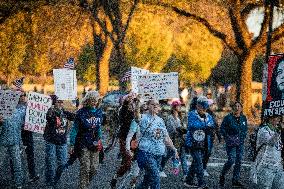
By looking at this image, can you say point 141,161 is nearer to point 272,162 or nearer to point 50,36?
point 272,162

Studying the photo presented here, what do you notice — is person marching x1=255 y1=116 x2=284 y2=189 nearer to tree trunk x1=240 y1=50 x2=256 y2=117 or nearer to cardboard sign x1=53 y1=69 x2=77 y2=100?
cardboard sign x1=53 y1=69 x2=77 y2=100

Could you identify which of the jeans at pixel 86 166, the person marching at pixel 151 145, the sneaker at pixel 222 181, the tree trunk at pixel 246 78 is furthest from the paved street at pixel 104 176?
the tree trunk at pixel 246 78

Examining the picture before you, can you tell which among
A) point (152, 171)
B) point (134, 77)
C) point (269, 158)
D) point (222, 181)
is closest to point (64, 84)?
point (134, 77)

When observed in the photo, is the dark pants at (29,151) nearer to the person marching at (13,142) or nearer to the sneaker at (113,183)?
the person marching at (13,142)

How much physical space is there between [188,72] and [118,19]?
101 ft

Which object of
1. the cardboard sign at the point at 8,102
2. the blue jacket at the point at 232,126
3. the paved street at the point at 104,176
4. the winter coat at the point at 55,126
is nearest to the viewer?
the cardboard sign at the point at 8,102

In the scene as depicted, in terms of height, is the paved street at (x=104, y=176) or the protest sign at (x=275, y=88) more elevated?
the protest sign at (x=275, y=88)

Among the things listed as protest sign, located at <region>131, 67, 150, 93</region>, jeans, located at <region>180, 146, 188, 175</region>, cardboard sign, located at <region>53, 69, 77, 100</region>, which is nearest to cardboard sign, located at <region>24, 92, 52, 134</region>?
cardboard sign, located at <region>53, 69, 77, 100</region>

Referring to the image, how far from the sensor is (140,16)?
3094cm

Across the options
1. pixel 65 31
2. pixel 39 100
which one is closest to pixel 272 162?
pixel 39 100

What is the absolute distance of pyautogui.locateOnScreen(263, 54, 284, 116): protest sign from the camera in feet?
28.9

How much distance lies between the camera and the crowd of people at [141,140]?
8594 mm

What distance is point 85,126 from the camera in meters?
9.41

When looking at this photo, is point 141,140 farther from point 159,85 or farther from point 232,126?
point 159,85
